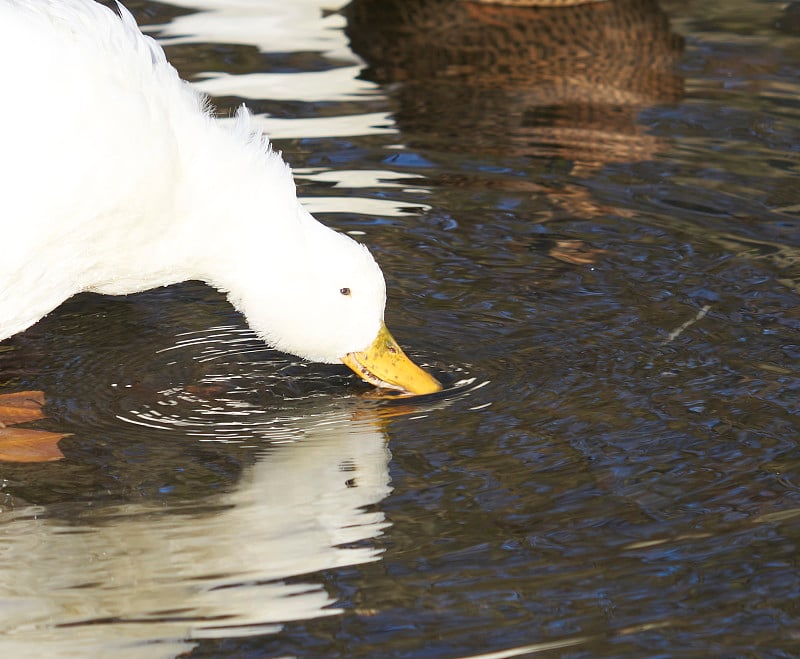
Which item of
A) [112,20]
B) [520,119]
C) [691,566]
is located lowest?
[691,566]

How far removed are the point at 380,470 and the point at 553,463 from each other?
24.4 inches

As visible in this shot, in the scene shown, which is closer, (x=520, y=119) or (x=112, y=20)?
(x=112, y=20)

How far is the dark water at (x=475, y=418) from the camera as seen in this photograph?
398 centimetres

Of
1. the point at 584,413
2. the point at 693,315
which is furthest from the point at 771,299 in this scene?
the point at 584,413

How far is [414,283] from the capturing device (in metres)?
6.51

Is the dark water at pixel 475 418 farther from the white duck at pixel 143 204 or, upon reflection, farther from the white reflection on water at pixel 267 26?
the white reflection on water at pixel 267 26

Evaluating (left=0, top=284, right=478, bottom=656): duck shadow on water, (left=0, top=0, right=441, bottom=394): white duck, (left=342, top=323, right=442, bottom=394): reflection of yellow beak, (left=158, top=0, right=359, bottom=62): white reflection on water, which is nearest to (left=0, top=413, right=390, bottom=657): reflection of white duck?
(left=0, top=284, right=478, bottom=656): duck shadow on water

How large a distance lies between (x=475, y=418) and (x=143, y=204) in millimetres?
1503

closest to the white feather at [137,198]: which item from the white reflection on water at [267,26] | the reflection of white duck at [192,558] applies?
the reflection of white duck at [192,558]

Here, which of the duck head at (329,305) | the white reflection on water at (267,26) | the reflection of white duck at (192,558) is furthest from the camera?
the white reflection on water at (267,26)

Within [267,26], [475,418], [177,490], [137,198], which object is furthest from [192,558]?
[267,26]

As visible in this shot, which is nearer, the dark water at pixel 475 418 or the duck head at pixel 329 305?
the dark water at pixel 475 418

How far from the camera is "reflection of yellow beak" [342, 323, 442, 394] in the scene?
5.50 meters

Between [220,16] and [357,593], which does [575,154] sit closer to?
[220,16]
